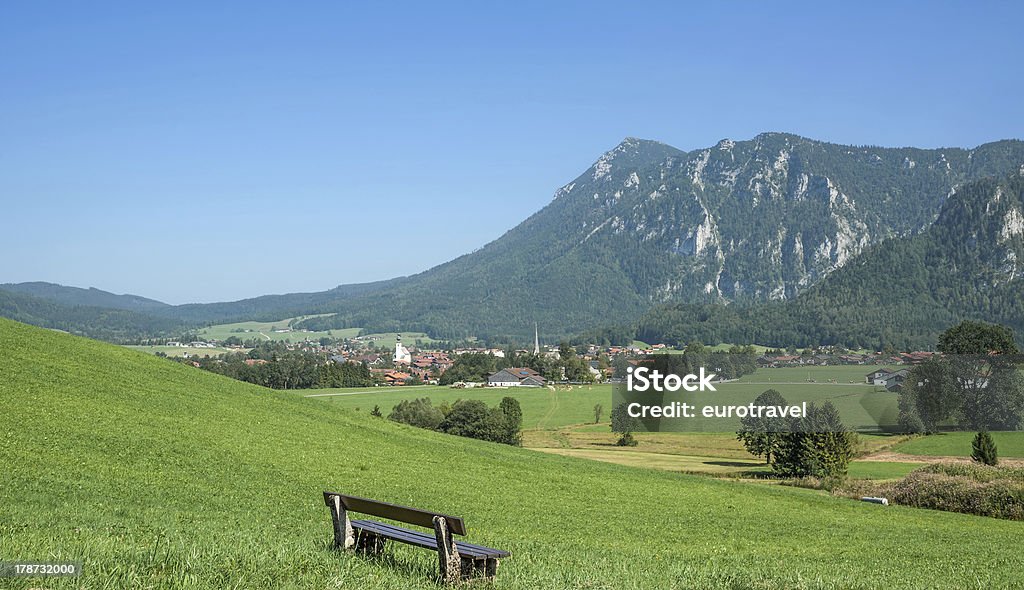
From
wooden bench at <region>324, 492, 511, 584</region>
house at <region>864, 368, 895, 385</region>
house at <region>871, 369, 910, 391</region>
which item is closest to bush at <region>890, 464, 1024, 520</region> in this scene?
house at <region>864, 368, 895, 385</region>

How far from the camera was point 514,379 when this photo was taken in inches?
5792

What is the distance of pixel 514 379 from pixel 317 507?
416 ft

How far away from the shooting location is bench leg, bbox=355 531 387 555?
35.9 feet

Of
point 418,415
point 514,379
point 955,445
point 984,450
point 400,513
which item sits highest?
point 400,513

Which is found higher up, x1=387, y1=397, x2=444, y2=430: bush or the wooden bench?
the wooden bench

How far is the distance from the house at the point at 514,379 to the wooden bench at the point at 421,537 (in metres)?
133

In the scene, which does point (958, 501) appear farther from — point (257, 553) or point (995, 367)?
point (257, 553)

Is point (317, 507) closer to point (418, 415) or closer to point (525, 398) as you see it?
point (418, 415)

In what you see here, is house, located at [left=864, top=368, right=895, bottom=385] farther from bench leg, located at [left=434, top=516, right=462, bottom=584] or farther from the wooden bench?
bench leg, located at [left=434, top=516, right=462, bottom=584]

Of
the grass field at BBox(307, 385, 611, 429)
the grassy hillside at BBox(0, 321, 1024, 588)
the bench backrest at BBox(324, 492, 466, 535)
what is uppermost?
the bench backrest at BBox(324, 492, 466, 535)

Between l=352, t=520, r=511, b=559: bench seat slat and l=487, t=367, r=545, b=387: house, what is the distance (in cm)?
13292

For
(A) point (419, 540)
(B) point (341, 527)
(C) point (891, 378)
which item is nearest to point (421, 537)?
(A) point (419, 540)

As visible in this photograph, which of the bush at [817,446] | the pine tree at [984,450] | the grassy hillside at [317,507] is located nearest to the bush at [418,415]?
the bush at [817,446]

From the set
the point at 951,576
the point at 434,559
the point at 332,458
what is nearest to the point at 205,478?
the point at 332,458
